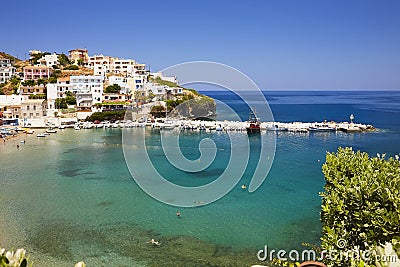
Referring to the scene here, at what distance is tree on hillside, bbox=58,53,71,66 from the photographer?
80.8 m

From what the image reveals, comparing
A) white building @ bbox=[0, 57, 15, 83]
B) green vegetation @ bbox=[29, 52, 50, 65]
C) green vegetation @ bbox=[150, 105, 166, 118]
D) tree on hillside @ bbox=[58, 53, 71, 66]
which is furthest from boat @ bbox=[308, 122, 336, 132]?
green vegetation @ bbox=[29, 52, 50, 65]

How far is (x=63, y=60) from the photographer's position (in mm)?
82500

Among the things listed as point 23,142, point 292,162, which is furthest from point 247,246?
point 23,142

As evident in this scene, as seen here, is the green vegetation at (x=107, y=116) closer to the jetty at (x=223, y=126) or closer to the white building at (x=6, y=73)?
the jetty at (x=223, y=126)

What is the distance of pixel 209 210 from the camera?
18.8 meters

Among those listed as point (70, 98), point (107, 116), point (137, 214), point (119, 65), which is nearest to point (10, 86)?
point (70, 98)

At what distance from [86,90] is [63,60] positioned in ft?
87.6

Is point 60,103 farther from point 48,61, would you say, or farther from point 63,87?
point 48,61

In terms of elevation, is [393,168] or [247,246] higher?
[393,168]

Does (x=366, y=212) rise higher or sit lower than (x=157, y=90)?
lower

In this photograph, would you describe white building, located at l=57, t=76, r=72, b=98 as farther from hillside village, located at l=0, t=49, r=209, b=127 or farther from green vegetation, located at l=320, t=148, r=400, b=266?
green vegetation, located at l=320, t=148, r=400, b=266

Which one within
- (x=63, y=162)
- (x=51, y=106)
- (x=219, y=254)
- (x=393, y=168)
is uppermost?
(x=51, y=106)

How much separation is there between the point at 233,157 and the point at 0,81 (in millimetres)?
63871

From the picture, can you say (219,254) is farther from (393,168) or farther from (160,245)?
(393,168)
